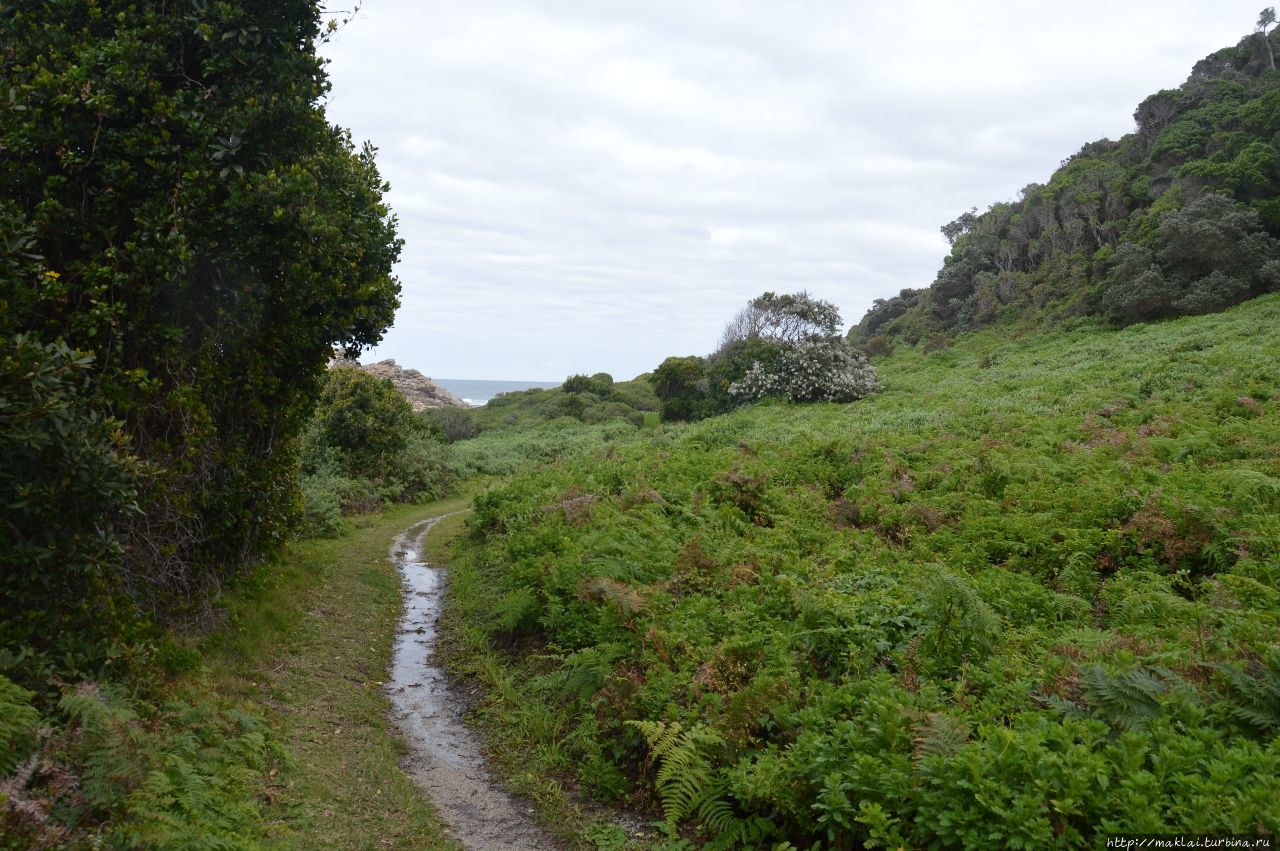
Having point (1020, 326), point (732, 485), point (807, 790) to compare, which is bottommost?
point (807, 790)

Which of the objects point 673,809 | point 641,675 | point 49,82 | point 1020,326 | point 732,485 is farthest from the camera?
point 1020,326

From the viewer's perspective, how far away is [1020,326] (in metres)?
41.9

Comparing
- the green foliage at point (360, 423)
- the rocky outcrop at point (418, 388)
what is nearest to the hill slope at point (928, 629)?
the green foliage at point (360, 423)

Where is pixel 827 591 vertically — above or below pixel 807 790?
above

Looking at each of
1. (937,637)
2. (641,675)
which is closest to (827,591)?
(937,637)

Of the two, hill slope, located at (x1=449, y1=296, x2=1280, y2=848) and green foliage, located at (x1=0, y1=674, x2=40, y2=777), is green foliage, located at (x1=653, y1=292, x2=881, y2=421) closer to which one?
hill slope, located at (x1=449, y1=296, x2=1280, y2=848)

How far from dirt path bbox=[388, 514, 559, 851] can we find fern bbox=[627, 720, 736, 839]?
135 centimetres

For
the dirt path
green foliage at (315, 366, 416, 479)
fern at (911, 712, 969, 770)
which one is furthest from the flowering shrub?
fern at (911, 712, 969, 770)

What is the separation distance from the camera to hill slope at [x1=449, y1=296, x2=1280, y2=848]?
17.1 ft

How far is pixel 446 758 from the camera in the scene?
9.22m

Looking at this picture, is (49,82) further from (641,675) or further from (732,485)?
(732,485)

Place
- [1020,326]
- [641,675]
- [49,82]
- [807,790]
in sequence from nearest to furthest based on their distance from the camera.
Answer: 1. [807,790]
2. [49,82]
3. [641,675]
4. [1020,326]

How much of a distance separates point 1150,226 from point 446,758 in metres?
42.1

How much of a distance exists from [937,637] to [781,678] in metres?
1.72
